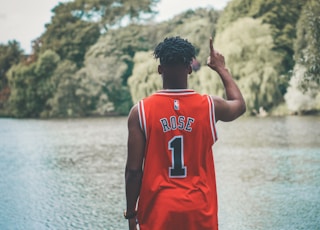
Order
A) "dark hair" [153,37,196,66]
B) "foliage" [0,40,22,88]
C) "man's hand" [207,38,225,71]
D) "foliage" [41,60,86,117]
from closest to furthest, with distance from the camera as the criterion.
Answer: "dark hair" [153,37,196,66] → "man's hand" [207,38,225,71] → "foliage" [41,60,86,117] → "foliage" [0,40,22,88]

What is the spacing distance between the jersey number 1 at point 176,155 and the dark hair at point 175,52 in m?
0.40

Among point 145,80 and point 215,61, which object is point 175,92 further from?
point 145,80

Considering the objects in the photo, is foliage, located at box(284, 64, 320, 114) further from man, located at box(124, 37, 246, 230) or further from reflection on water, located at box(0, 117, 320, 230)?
man, located at box(124, 37, 246, 230)

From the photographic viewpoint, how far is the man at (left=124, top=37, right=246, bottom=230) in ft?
8.64

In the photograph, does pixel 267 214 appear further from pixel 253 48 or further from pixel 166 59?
pixel 253 48

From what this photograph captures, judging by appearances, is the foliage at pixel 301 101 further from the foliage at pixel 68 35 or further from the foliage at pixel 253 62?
the foliage at pixel 68 35

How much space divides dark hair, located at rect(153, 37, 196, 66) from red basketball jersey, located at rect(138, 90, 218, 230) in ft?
0.60

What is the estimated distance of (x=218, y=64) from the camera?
3027 mm

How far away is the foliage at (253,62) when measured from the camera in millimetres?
35375

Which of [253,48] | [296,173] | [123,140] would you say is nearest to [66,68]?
[253,48]

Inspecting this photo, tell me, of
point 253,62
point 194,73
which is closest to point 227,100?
point 253,62

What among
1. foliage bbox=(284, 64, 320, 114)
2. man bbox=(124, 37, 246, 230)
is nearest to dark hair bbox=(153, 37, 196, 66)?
man bbox=(124, 37, 246, 230)

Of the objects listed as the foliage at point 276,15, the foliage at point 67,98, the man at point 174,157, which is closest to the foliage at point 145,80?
the foliage at point 276,15

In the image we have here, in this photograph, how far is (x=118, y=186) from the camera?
10.6 metres
